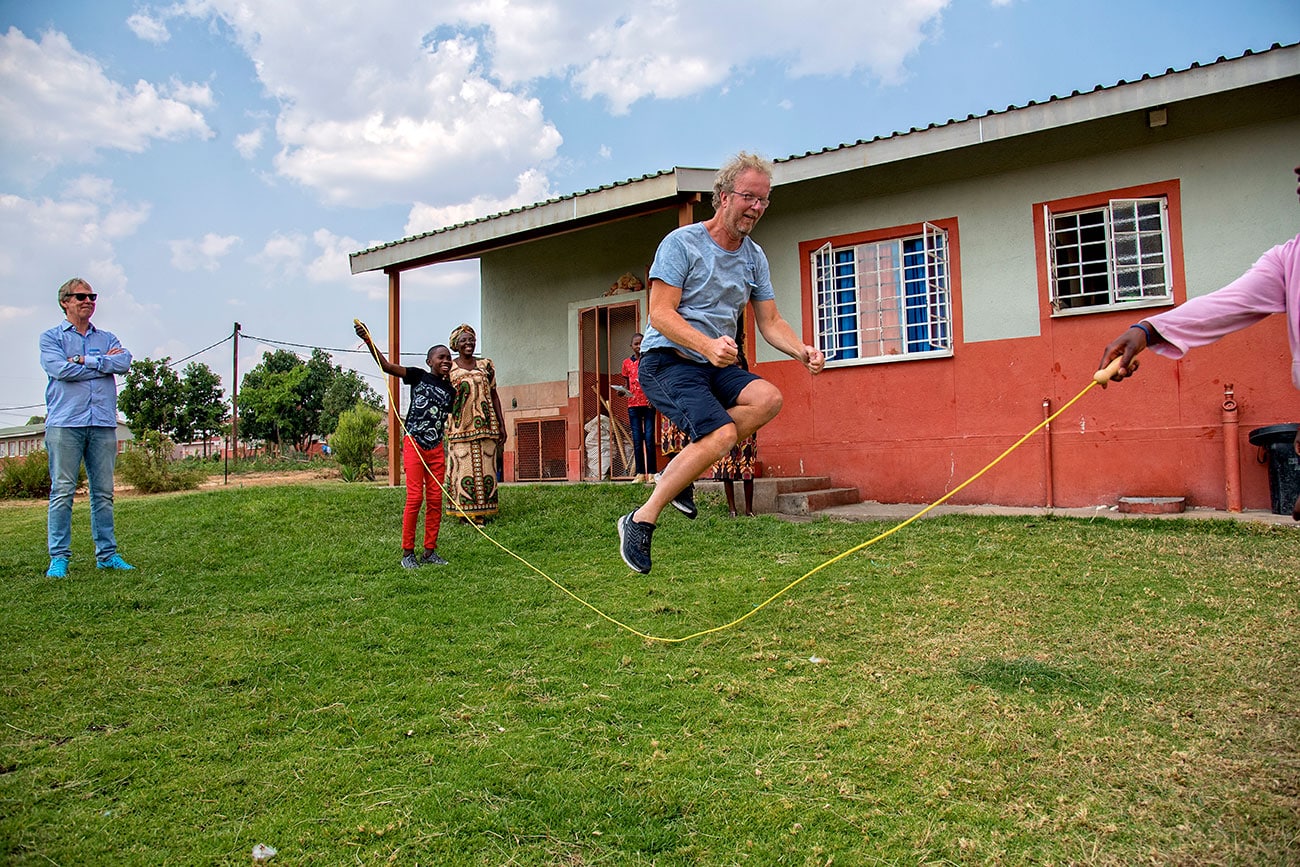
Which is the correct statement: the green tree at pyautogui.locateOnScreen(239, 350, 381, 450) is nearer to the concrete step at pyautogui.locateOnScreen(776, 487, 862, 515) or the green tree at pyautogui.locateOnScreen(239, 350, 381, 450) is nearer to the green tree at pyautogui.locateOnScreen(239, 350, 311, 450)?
the green tree at pyautogui.locateOnScreen(239, 350, 311, 450)

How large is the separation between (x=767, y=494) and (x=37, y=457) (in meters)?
15.5

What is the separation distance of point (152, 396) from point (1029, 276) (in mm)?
33644

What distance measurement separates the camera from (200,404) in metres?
34.8

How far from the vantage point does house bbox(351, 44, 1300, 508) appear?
7.86 m

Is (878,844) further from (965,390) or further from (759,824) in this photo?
(965,390)

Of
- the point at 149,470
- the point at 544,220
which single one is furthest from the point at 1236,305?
the point at 149,470

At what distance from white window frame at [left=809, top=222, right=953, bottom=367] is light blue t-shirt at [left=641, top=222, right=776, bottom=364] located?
5.76 meters

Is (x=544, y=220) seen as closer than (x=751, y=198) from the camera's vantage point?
No

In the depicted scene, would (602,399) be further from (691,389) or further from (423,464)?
(691,389)

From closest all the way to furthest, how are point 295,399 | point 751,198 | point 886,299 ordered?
point 751,198 → point 886,299 → point 295,399

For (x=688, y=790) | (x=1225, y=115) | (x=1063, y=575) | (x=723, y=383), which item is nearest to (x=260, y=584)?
(x=723, y=383)

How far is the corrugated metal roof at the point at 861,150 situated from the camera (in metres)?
7.27

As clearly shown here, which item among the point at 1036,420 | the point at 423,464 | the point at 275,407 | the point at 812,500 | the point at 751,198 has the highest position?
the point at 275,407

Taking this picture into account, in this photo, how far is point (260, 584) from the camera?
19.3ft
